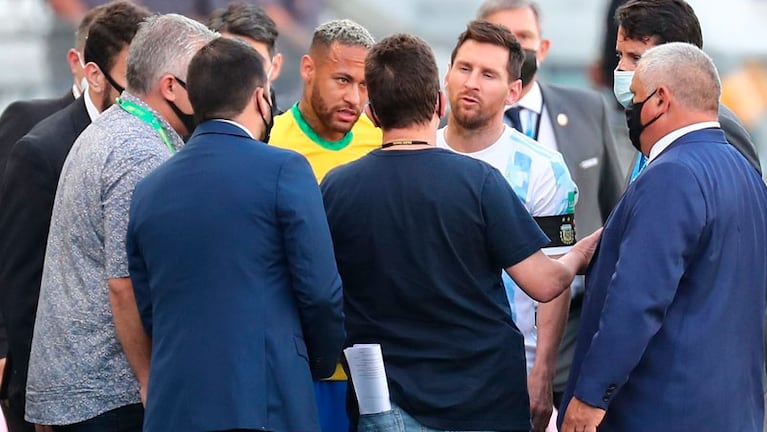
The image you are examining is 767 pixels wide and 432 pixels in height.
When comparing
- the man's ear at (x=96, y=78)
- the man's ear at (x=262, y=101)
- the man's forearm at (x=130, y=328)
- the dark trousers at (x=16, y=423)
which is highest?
the man's ear at (x=262, y=101)

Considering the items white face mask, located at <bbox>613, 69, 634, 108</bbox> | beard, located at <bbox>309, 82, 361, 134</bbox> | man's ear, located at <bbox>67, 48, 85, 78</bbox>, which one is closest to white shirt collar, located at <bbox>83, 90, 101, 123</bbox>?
beard, located at <bbox>309, 82, 361, 134</bbox>

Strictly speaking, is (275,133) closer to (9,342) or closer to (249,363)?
(9,342)

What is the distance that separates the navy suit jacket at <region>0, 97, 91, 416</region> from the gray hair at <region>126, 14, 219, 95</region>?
0.50 metres

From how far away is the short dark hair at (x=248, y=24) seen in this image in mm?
5465

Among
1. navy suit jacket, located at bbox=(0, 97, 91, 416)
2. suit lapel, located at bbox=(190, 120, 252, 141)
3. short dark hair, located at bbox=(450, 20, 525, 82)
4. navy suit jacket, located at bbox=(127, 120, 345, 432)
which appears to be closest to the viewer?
navy suit jacket, located at bbox=(127, 120, 345, 432)

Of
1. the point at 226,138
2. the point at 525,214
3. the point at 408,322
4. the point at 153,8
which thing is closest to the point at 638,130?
the point at 525,214

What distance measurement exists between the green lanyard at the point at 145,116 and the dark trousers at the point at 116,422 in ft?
2.32

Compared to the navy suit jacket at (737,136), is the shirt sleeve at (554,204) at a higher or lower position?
lower

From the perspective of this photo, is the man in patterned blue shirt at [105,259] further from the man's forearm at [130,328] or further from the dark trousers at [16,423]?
the dark trousers at [16,423]

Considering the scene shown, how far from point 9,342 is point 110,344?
2.26 ft

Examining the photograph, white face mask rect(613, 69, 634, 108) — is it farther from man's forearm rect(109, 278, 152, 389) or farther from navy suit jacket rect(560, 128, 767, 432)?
man's forearm rect(109, 278, 152, 389)

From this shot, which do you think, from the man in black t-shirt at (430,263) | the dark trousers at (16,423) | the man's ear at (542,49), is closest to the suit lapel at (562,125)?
the man's ear at (542,49)

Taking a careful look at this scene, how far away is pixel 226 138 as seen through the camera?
11.4ft

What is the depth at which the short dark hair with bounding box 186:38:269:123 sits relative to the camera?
138 inches
